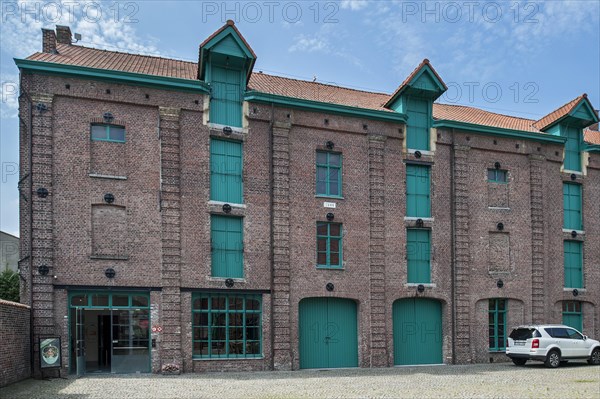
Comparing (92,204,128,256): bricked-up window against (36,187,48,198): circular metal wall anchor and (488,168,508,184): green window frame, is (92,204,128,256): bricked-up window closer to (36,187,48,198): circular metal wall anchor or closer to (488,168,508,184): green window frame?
(36,187,48,198): circular metal wall anchor

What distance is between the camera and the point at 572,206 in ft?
92.5

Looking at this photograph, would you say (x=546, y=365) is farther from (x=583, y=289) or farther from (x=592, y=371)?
(x=583, y=289)

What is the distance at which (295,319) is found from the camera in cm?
2236

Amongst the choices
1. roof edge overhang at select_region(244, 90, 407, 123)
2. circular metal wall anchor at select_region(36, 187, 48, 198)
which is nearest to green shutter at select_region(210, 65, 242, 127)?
roof edge overhang at select_region(244, 90, 407, 123)

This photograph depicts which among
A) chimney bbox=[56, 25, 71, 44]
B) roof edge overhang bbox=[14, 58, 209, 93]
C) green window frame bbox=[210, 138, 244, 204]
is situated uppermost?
chimney bbox=[56, 25, 71, 44]

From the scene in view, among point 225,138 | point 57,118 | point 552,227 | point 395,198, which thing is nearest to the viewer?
point 57,118

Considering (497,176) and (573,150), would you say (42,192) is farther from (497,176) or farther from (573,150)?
(573,150)

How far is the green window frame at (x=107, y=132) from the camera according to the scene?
68.3ft

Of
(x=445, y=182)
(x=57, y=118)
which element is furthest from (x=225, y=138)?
(x=445, y=182)

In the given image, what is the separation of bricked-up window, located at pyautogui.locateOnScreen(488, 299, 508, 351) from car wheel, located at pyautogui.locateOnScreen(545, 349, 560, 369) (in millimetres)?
3028

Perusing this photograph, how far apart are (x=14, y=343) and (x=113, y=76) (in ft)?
29.0

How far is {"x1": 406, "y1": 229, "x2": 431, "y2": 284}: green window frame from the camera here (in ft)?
80.5

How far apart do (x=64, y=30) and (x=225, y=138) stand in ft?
27.1

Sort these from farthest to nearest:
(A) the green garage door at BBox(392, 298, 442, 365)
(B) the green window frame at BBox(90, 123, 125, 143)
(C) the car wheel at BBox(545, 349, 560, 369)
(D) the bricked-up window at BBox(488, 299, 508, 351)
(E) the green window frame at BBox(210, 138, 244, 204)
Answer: (D) the bricked-up window at BBox(488, 299, 508, 351) < (A) the green garage door at BBox(392, 298, 442, 365) < (C) the car wheel at BBox(545, 349, 560, 369) < (E) the green window frame at BBox(210, 138, 244, 204) < (B) the green window frame at BBox(90, 123, 125, 143)
